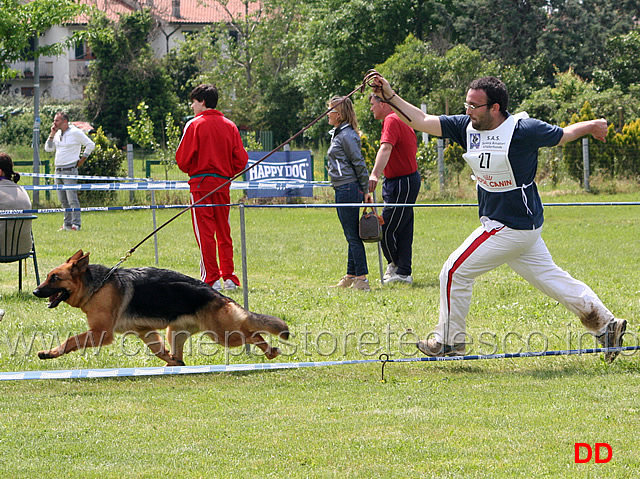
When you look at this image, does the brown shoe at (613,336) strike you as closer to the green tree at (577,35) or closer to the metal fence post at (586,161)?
the metal fence post at (586,161)

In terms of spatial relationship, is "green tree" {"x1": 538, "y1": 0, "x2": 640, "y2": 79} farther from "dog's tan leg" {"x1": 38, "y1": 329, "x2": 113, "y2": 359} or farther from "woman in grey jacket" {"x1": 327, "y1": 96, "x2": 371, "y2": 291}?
"dog's tan leg" {"x1": 38, "y1": 329, "x2": 113, "y2": 359}

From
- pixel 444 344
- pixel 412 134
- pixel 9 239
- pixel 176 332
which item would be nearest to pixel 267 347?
pixel 176 332

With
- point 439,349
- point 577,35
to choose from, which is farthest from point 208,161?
point 577,35

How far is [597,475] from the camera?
372cm

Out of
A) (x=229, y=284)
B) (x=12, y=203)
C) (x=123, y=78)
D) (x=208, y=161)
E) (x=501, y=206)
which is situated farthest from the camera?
(x=123, y=78)

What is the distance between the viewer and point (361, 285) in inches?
365

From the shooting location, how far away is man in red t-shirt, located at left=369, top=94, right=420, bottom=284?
30.5 feet

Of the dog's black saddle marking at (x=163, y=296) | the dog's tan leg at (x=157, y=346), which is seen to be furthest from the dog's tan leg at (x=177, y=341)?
the dog's black saddle marking at (x=163, y=296)

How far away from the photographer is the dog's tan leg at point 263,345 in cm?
574

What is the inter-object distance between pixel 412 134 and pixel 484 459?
598cm

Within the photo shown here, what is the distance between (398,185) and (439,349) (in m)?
3.89

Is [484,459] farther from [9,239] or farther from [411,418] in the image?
[9,239]

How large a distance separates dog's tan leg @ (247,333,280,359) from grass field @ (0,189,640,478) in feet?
0.71

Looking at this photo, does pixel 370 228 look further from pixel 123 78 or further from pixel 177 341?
pixel 123 78
